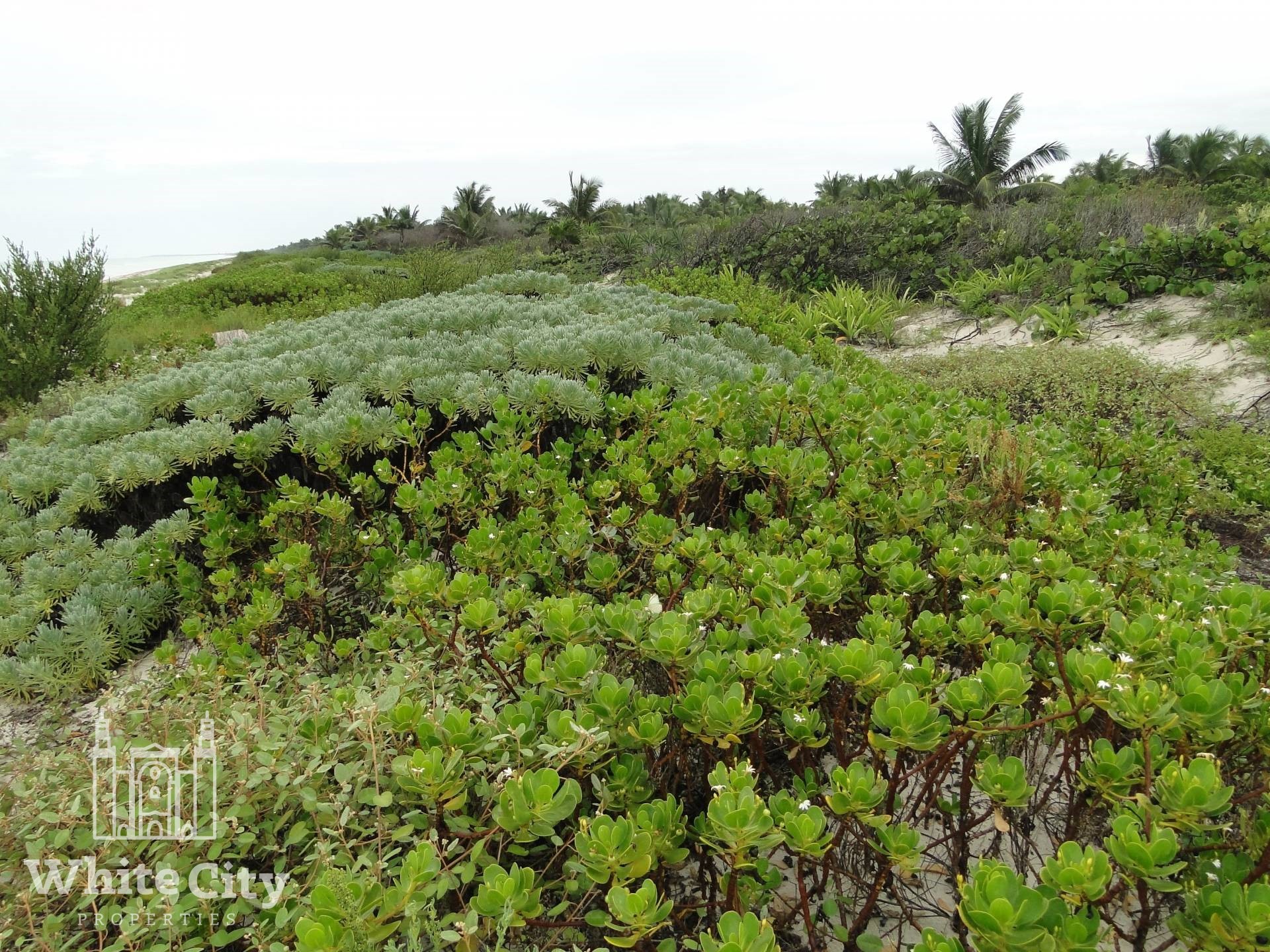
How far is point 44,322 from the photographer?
Result: 28.0 feet

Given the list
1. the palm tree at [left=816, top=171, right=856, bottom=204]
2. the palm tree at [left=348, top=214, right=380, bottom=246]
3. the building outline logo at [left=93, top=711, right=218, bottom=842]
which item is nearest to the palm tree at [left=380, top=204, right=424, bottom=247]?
the palm tree at [left=348, top=214, right=380, bottom=246]

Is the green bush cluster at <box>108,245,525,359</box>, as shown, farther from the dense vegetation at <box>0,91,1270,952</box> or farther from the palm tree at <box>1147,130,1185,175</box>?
the palm tree at <box>1147,130,1185,175</box>

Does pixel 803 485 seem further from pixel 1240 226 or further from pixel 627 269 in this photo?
pixel 627 269

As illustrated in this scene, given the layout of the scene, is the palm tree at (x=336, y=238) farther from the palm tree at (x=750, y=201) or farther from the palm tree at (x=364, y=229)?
the palm tree at (x=750, y=201)

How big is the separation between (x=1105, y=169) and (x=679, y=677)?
3156cm

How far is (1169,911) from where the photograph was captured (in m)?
1.63

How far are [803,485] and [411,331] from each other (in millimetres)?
3306

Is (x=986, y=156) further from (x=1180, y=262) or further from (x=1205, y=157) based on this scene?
(x=1180, y=262)

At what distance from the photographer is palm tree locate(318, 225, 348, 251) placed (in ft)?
107

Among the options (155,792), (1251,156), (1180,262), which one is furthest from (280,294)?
(1251,156)

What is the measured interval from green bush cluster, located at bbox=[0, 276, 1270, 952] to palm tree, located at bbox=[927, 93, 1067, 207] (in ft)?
66.9

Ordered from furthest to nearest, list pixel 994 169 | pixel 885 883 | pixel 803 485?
pixel 994 169 → pixel 803 485 → pixel 885 883

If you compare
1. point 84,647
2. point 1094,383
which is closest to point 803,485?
point 84,647

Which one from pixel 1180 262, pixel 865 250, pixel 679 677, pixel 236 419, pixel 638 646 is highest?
pixel 865 250
